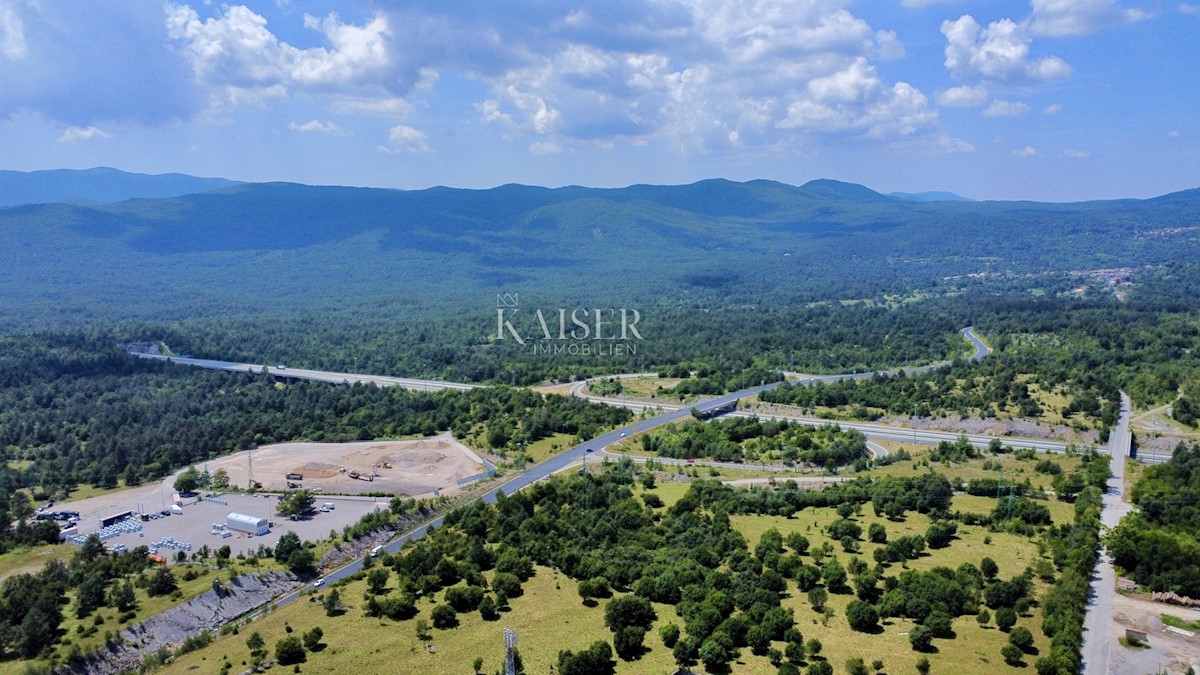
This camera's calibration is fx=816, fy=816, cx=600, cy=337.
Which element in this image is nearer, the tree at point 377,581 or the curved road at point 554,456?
the tree at point 377,581

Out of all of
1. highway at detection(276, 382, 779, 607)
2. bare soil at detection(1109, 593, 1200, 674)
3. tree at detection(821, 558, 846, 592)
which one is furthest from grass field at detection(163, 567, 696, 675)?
bare soil at detection(1109, 593, 1200, 674)

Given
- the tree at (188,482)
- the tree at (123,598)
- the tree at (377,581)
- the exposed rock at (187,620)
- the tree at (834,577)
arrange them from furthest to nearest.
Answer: the tree at (188,482) < the tree at (377,581) < the tree at (834,577) < the tree at (123,598) < the exposed rock at (187,620)

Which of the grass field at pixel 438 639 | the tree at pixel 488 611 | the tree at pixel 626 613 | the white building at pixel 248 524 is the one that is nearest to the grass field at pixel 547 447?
the white building at pixel 248 524

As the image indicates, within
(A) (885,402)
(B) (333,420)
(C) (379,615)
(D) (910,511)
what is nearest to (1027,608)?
(D) (910,511)

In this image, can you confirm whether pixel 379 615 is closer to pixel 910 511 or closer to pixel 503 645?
pixel 503 645

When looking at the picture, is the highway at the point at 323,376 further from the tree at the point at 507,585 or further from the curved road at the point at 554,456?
the tree at the point at 507,585

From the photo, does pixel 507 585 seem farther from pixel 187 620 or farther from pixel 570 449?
pixel 570 449

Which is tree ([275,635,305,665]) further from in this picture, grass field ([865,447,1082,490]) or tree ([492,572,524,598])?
grass field ([865,447,1082,490])
